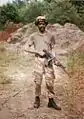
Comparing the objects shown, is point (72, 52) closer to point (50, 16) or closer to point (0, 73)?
point (0, 73)

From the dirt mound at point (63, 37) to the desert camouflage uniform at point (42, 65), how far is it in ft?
31.1

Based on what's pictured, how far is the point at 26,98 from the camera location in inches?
362

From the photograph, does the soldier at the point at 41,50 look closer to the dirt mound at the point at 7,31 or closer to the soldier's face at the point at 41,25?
the soldier's face at the point at 41,25

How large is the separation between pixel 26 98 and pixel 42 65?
1.62m

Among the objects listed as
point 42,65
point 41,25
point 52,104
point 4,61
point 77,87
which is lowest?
point 52,104

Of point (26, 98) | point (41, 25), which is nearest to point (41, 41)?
point (41, 25)

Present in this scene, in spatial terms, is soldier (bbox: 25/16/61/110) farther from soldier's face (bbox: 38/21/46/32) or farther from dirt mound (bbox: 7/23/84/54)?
dirt mound (bbox: 7/23/84/54)

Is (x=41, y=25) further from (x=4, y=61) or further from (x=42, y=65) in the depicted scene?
(x=4, y=61)

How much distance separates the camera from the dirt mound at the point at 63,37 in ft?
60.8

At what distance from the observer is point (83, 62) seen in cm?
1327

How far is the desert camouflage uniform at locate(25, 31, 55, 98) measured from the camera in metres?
7.77

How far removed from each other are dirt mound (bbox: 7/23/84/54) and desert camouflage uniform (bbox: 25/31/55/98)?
9.47 metres

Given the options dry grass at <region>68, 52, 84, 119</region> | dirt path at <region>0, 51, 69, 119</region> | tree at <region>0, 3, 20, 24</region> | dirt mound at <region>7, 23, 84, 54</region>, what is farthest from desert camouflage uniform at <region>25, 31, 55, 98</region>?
tree at <region>0, 3, 20, 24</region>

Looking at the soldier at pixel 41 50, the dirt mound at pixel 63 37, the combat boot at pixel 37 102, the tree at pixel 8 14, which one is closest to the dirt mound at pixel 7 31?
the dirt mound at pixel 63 37
